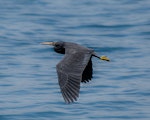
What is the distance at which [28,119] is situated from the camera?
34.4 feet

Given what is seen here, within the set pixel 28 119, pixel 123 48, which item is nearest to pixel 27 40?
pixel 123 48

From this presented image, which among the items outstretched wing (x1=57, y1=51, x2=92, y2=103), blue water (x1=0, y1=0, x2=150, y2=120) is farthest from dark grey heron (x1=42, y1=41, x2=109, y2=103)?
blue water (x1=0, y1=0, x2=150, y2=120)

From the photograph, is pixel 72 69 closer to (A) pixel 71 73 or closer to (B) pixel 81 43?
(A) pixel 71 73

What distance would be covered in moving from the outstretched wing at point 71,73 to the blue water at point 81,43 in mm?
1731

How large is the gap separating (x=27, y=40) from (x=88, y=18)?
7.44 ft

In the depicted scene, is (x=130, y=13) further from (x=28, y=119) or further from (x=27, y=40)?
(x=28, y=119)

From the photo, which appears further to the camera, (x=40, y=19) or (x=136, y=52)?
(x=40, y=19)

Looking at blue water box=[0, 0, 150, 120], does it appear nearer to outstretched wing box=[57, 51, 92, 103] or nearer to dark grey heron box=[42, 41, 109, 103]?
dark grey heron box=[42, 41, 109, 103]

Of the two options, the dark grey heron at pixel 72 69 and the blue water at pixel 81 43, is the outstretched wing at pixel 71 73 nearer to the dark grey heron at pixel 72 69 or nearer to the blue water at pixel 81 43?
the dark grey heron at pixel 72 69

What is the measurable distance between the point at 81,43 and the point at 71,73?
A: 5.63 meters

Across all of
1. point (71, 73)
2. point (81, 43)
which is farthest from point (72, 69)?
point (81, 43)

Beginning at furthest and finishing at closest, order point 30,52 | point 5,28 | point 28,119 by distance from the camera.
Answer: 1. point 5,28
2. point 30,52
3. point 28,119

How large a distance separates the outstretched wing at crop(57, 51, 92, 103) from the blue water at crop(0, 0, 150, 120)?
1.73 meters

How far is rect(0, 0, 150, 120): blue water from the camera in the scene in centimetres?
1089
